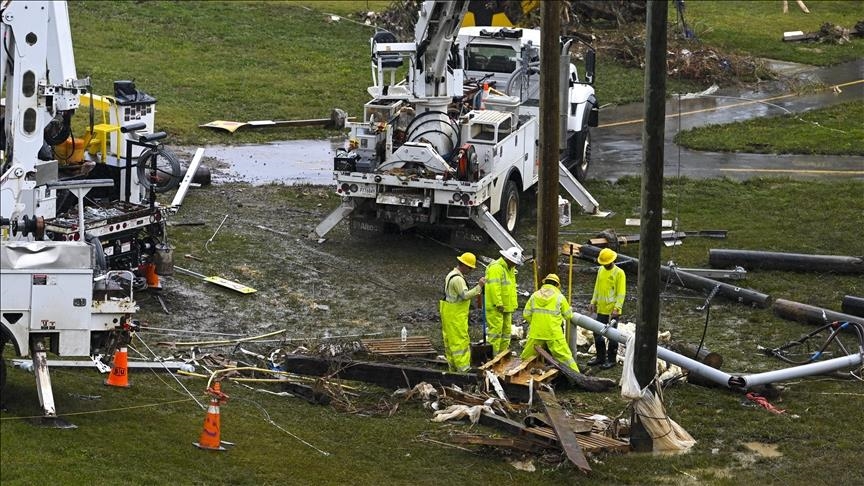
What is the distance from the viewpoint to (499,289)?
57.6ft

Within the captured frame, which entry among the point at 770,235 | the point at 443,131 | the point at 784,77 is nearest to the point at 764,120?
the point at 784,77

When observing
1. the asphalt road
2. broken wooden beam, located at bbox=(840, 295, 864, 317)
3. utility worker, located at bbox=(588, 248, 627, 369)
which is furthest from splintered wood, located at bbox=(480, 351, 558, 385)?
the asphalt road

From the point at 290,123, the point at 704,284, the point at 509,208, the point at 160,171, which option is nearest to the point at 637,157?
the point at 509,208

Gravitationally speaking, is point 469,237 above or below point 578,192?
below

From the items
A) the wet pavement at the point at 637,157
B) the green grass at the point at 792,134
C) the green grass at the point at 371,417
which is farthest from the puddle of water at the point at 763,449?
the green grass at the point at 792,134

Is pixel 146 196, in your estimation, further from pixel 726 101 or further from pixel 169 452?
pixel 726 101

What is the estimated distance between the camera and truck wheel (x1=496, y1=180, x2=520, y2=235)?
2358 cm

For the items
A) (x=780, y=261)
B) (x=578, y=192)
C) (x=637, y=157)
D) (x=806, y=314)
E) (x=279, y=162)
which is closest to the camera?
(x=806, y=314)

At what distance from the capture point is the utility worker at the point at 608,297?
1795 cm

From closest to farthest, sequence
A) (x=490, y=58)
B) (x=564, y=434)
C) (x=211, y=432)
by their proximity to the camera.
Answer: (x=211, y=432) → (x=564, y=434) → (x=490, y=58)

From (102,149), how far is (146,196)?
972 mm

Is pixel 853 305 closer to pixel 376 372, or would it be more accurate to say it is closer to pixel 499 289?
pixel 499 289

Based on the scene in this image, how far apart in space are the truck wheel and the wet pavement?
11.0ft

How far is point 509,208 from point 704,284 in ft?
13.6
